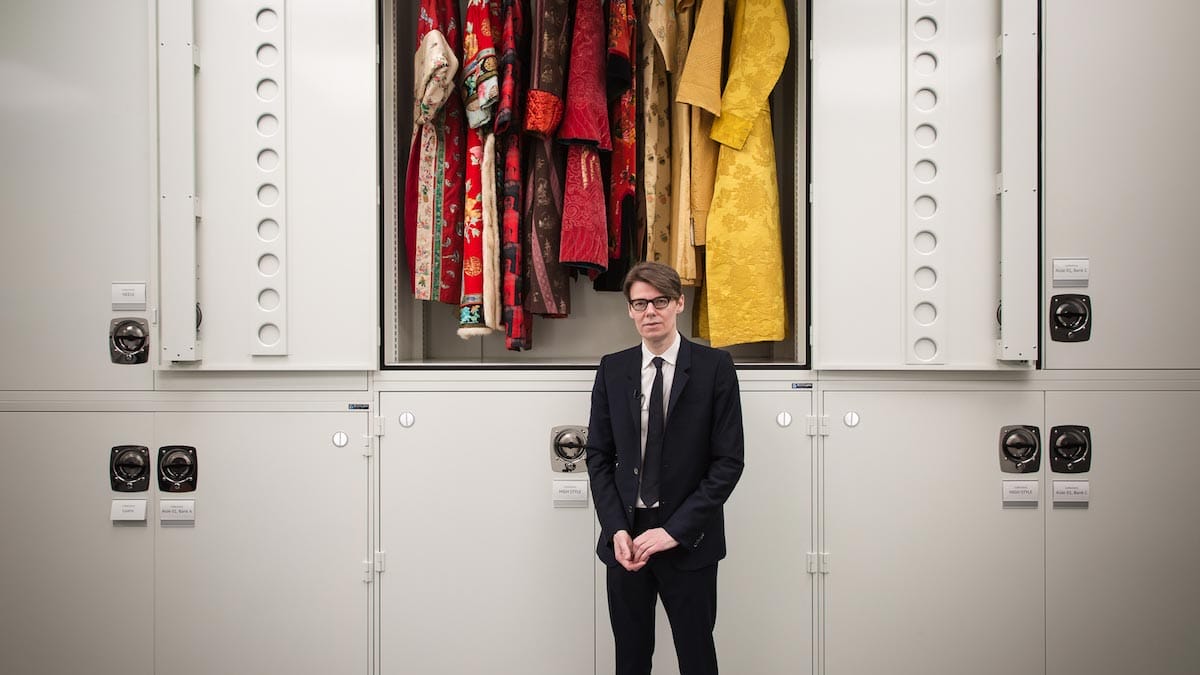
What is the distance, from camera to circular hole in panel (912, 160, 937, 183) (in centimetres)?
193

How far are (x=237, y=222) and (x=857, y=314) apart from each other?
6.90ft

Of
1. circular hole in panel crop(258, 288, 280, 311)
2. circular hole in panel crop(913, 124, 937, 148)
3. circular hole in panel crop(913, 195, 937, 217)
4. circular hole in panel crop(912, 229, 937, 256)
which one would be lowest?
circular hole in panel crop(258, 288, 280, 311)

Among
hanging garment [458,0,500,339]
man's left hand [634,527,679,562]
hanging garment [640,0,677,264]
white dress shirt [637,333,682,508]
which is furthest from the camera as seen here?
hanging garment [640,0,677,264]

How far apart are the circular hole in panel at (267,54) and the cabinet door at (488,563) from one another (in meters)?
1.41

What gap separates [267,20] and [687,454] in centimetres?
197

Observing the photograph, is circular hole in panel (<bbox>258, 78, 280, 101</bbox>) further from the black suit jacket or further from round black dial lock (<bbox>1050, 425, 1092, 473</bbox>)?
round black dial lock (<bbox>1050, 425, 1092, 473</bbox>)

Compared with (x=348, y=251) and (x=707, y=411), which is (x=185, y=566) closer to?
(x=348, y=251)

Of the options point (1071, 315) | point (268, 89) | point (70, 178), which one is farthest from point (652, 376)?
point (70, 178)

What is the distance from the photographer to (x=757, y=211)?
2012 millimetres

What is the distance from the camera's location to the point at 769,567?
77.3 inches

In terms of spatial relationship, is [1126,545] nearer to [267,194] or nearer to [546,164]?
[546,164]

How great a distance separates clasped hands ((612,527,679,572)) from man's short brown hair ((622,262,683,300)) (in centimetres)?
63

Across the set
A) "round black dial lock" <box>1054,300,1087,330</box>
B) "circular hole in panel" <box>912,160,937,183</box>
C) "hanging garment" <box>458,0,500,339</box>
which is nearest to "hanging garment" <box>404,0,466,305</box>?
"hanging garment" <box>458,0,500,339</box>

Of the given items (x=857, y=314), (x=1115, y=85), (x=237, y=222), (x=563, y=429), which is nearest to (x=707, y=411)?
(x=563, y=429)
